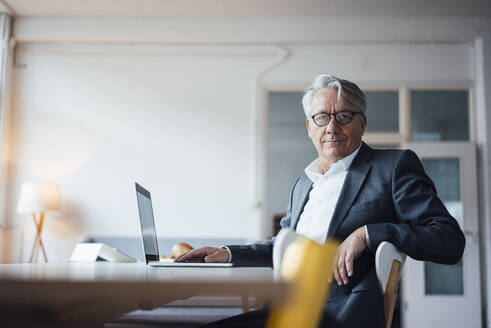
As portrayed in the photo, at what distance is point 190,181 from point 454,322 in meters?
3.38

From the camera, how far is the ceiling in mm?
6242

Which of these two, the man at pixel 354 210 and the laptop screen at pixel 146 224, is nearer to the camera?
the man at pixel 354 210

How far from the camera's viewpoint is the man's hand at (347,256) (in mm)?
1452

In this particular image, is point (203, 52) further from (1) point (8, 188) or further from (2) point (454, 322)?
(2) point (454, 322)

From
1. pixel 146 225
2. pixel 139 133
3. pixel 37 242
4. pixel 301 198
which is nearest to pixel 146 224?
pixel 146 225

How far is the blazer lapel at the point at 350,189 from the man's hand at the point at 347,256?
152mm

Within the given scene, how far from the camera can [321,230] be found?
1.72 metres

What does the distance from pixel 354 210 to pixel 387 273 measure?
0.26m

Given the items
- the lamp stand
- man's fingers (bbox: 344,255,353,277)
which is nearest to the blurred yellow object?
man's fingers (bbox: 344,255,353,277)

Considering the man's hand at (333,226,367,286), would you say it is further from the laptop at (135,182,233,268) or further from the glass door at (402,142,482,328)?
the glass door at (402,142,482,328)

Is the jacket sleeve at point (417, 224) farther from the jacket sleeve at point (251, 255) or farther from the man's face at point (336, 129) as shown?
the jacket sleeve at point (251, 255)

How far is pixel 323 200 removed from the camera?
1.81 metres

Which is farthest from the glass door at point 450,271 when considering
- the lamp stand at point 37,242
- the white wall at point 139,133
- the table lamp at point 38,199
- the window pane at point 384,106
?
the lamp stand at point 37,242

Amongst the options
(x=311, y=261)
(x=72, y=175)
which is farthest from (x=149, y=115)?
(x=311, y=261)
